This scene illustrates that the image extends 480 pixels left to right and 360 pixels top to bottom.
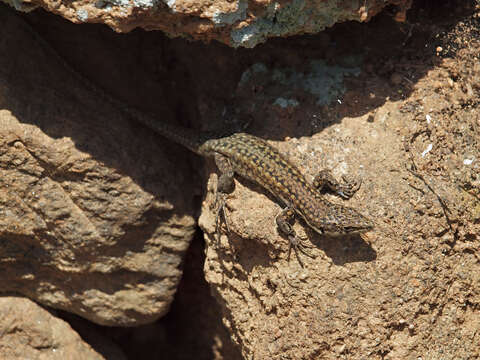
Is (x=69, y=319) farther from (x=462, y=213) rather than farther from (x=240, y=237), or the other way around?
(x=462, y=213)

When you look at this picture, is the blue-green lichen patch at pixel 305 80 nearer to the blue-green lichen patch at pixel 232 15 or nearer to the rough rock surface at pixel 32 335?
the blue-green lichen patch at pixel 232 15

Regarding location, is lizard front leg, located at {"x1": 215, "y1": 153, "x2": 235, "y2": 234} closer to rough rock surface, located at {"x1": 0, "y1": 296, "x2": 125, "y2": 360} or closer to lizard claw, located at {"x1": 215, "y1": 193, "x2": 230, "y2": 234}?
lizard claw, located at {"x1": 215, "y1": 193, "x2": 230, "y2": 234}

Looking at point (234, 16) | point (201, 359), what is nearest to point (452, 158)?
point (234, 16)

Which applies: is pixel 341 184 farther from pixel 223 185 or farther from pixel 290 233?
pixel 223 185

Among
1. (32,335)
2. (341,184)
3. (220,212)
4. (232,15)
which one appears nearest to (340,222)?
(341,184)

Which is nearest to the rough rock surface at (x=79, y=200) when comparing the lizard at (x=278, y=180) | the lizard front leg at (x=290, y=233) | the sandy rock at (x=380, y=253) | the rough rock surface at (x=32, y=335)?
the rough rock surface at (x=32, y=335)

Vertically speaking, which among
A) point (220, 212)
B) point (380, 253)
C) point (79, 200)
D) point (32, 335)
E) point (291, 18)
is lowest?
point (32, 335)
